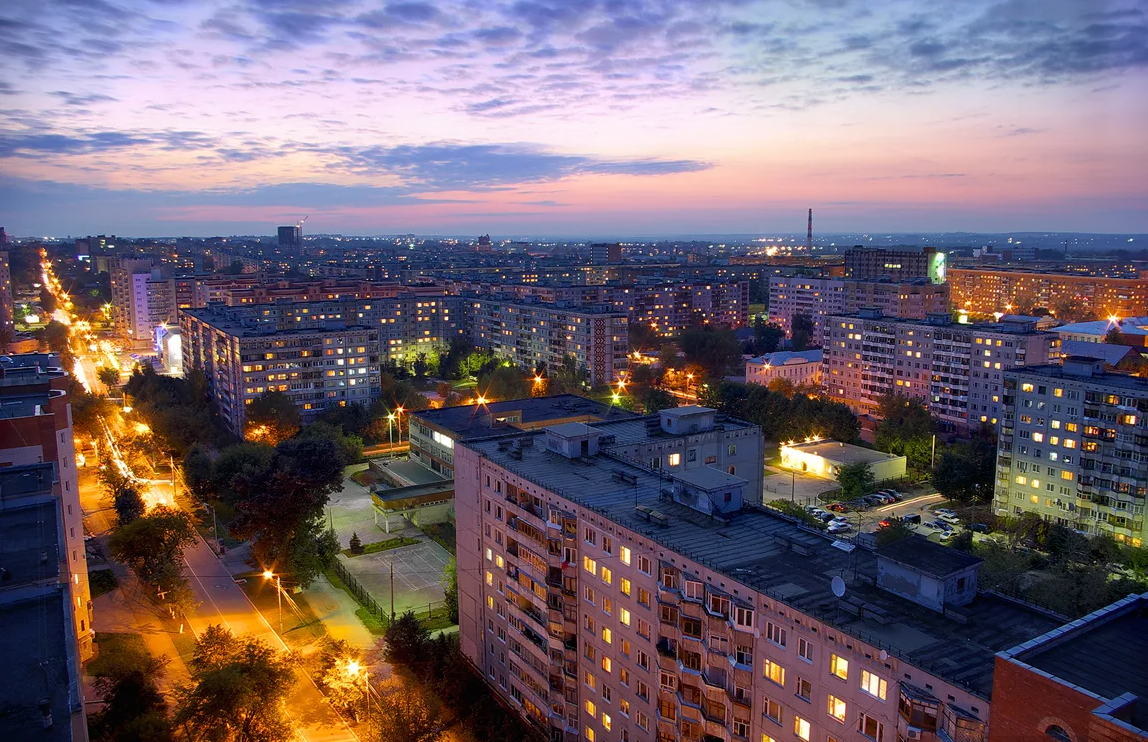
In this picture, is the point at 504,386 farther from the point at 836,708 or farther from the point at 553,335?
the point at 836,708

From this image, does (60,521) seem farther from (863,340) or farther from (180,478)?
(863,340)

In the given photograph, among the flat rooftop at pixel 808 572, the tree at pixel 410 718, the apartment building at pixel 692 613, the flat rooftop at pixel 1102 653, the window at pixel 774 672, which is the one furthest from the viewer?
the tree at pixel 410 718

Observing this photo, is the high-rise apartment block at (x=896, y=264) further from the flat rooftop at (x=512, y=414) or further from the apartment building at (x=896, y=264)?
the flat rooftop at (x=512, y=414)

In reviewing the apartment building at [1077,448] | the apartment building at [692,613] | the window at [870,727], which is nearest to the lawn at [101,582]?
the apartment building at [692,613]

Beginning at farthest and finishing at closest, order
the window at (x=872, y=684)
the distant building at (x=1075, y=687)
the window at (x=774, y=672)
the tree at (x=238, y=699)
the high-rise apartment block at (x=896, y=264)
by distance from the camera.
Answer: the high-rise apartment block at (x=896, y=264)
the tree at (x=238, y=699)
the window at (x=774, y=672)
the window at (x=872, y=684)
the distant building at (x=1075, y=687)

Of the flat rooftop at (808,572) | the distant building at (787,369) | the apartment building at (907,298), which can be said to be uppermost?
the apartment building at (907,298)

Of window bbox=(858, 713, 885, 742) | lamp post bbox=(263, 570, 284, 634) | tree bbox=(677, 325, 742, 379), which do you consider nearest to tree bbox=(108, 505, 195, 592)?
lamp post bbox=(263, 570, 284, 634)

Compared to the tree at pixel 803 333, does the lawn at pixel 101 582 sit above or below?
below
